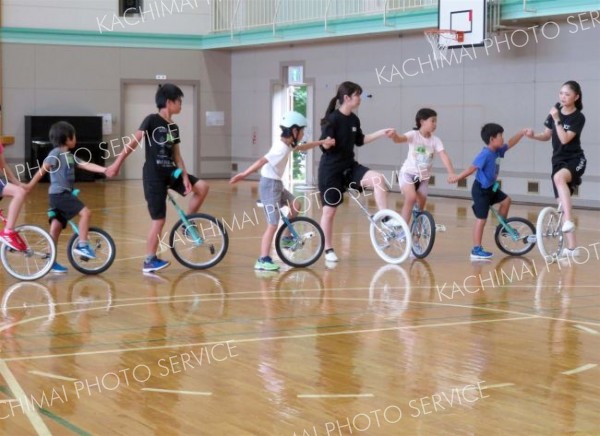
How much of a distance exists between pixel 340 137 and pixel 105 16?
15913 millimetres

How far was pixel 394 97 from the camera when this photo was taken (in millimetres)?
21797

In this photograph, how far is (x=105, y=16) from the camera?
2512cm

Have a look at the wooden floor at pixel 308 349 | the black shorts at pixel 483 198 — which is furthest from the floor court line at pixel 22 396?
the black shorts at pixel 483 198

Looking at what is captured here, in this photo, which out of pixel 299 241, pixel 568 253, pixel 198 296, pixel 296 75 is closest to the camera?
pixel 198 296

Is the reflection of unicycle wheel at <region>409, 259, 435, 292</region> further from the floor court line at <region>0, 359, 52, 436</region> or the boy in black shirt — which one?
the floor court line at <region>0, 359, 52, 436</region>

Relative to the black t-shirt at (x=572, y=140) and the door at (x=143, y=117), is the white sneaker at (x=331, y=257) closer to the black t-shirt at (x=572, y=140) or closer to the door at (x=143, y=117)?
the black t-shirt at (x=572, y=140)

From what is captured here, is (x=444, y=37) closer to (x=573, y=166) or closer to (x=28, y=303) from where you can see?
(x=573, y=166)

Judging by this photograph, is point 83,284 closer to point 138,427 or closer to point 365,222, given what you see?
point 138,427

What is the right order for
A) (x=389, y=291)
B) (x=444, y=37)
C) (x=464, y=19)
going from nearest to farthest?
(x=389, y=291) → (x=464, y=19) → (x=444, y=37)

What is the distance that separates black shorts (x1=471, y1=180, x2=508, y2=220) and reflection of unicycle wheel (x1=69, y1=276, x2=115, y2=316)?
3.97 metres

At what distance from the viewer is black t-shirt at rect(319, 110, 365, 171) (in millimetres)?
10500

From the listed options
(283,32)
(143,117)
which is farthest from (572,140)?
(143,117)

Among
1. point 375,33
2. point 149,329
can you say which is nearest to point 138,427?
point 149,329

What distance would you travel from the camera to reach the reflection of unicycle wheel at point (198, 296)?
7914 millimetres
